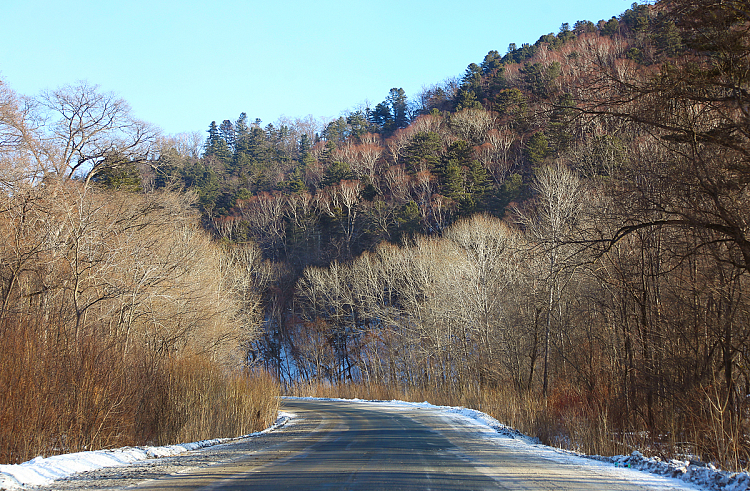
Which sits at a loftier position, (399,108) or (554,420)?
(399,108)

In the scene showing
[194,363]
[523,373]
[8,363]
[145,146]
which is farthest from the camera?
[523,373]

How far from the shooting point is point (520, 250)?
478 inches

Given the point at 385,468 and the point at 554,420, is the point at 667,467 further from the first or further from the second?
the point at 554,420

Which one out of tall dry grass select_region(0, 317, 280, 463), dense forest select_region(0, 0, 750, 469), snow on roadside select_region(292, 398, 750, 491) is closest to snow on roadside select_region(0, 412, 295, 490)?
tall dry grass select_region(0, 317, 280, 463)

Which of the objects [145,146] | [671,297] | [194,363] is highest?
[145,146]

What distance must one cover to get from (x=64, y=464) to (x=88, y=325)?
5.33 meters

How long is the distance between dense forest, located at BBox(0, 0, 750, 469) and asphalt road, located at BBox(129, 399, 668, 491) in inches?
89.0

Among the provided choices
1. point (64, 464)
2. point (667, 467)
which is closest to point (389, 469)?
point (667, 467)

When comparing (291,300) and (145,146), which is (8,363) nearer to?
(145,146)

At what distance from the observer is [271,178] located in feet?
265

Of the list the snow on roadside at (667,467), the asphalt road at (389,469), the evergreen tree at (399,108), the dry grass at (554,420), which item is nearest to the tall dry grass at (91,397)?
the asphalt road at (389,469)

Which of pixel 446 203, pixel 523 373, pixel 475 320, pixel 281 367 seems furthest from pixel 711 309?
pixel 281 367

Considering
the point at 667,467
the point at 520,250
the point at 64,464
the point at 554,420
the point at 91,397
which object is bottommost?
the point at 554,420

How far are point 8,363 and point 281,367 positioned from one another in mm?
55177
